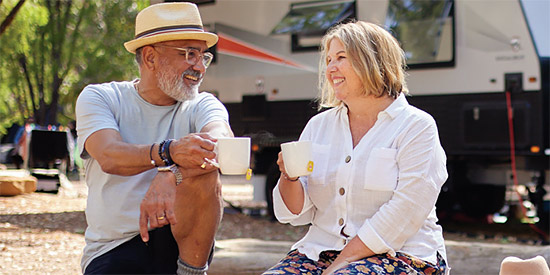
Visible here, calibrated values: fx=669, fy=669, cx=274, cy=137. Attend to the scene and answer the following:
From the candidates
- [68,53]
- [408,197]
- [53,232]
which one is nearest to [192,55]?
[408,197]

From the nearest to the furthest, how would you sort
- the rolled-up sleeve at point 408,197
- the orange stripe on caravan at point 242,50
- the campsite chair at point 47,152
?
the rolled-up sleeve at point 408,197 → the orange stripe on caravan at point 242,50 → the campsite chair at point 47,152

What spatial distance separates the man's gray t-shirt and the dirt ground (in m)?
2.03

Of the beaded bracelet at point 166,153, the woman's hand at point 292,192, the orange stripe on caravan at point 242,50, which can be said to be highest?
the orange stripe on caravan at point 242,50

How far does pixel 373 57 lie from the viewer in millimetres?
2604

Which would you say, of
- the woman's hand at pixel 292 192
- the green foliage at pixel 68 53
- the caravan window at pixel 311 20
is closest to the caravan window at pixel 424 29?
the caravan window at pixel 311 20

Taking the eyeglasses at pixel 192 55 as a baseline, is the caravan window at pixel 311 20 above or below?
above

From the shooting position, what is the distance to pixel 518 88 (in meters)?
6.69

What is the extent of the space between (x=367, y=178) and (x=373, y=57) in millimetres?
474

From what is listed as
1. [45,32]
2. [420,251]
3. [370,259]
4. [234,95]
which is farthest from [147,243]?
[45,32]

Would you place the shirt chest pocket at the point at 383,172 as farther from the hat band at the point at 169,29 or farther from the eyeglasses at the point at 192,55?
the hat band at the point at 169,29

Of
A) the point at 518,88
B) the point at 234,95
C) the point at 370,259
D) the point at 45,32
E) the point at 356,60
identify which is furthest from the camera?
the point at 45,32

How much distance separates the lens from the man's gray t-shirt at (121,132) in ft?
9.04

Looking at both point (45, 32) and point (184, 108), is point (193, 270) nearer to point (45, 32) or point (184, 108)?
point (184, 108)

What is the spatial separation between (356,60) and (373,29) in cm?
15
